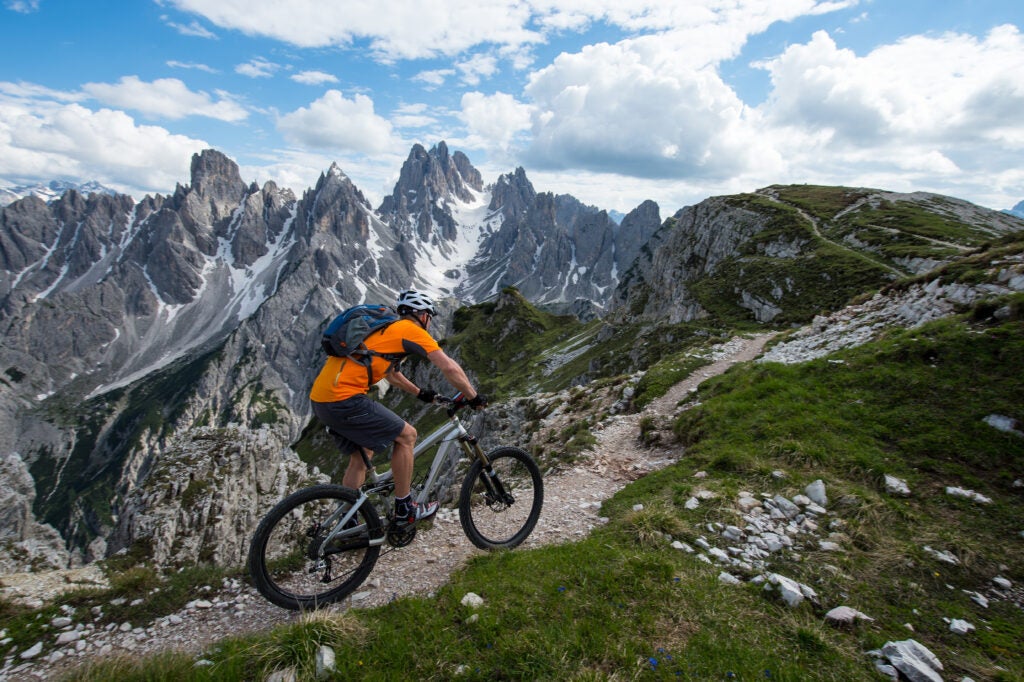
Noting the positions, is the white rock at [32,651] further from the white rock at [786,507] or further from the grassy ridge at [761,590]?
the white rock at [786,507]

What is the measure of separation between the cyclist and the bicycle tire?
58 centimetres

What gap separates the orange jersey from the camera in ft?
24.4

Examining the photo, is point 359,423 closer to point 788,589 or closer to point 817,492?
point 788,589

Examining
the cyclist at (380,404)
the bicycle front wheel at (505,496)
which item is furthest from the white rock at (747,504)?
the cyclist at (380,404)

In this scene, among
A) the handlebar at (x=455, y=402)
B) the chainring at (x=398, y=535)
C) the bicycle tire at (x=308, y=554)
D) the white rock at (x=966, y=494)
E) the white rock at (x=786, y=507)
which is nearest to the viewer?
the bicycle tire at (x=308, y=554)

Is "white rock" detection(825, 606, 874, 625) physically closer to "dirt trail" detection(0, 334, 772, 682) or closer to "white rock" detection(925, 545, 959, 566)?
"white rock" detection(925, 545, 959, 566)

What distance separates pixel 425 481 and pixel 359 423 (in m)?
1.75

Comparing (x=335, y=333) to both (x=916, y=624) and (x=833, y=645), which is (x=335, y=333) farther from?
(x=916, y=624)

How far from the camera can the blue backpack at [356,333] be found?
7277mm

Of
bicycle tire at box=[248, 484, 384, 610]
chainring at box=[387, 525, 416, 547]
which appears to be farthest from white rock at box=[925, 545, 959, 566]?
bicycle tire at box=[248, 484, 384, 610]

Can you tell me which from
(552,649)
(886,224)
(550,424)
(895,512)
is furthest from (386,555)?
(886,224)

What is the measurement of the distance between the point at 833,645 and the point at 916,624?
176 centimetres

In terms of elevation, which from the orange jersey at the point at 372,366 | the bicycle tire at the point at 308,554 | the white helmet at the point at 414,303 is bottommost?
the bicycle tire at the point at 308,554

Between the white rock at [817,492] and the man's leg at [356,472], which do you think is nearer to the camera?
the man's leg at [356,472]
